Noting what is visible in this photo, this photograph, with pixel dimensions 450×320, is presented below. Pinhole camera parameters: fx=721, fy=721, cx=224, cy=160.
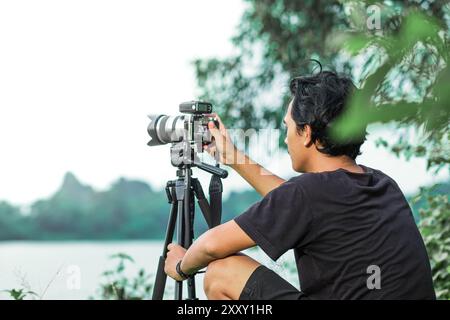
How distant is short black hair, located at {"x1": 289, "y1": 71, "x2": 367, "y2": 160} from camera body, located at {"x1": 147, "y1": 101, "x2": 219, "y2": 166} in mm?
394

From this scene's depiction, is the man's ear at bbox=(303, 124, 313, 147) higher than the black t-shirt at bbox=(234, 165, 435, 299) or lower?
higher

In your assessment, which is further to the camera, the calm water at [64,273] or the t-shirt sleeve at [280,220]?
the calm water at [64,273]

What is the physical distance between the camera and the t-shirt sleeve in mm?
1824

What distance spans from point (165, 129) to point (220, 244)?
71cm

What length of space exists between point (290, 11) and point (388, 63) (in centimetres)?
714

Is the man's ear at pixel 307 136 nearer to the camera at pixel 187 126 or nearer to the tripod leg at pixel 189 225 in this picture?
the camera at pixel 187 126

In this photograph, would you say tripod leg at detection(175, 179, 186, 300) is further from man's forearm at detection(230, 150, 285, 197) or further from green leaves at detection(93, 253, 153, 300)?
green leaves at detection(93, 253, 153, 300)

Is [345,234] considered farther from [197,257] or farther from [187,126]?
[187,126]

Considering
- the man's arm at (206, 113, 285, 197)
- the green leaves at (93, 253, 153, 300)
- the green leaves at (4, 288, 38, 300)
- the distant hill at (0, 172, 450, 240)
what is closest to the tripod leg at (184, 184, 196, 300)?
the man's arm at (206, 113, 285, 197)

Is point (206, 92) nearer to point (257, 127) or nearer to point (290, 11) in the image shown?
point (257, 127)

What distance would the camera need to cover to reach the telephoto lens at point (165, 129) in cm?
250

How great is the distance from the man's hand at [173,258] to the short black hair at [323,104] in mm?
623

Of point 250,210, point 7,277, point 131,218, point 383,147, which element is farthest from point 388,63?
point 131,218

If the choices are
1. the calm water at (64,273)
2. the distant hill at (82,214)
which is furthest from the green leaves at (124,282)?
the distant hill at (82,214)
